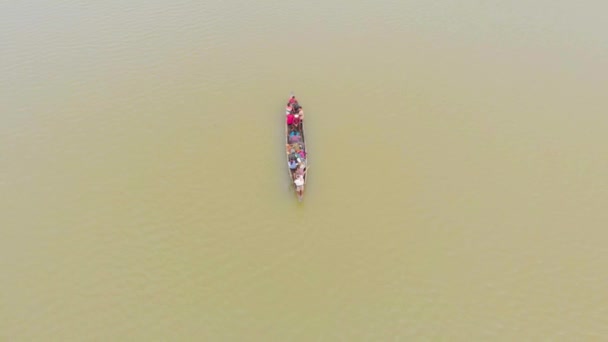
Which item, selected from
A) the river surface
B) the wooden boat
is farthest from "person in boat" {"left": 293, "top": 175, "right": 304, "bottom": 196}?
the river surface

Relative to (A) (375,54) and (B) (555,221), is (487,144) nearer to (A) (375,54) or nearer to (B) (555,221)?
(B) (555,221)

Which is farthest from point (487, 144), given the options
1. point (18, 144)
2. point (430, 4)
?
point (18, 144)

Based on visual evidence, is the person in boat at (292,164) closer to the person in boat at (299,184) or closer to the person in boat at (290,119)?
the person in boat at (299,184)

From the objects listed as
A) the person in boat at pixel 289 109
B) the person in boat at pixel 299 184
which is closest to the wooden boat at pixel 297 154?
the person in boat at pixel 299 184

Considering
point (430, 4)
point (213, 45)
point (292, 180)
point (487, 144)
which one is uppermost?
point (430, 4)

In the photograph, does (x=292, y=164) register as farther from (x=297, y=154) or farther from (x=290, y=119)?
(x=290, y=119)

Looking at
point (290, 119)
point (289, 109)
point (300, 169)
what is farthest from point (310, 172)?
point (289, 109)

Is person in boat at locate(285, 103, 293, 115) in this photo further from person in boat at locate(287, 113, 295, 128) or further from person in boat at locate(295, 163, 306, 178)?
person in boat at locate(295, 163, 306, 178)
